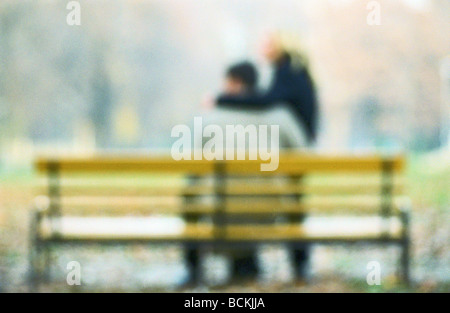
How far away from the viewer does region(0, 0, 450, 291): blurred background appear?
16875mm

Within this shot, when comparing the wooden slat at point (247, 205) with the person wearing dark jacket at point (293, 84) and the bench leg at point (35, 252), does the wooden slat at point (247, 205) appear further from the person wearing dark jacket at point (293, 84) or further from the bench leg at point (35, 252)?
the person wearing dark jacket at point (293, 84)

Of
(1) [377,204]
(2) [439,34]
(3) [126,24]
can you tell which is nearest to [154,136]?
(3) [126,24]

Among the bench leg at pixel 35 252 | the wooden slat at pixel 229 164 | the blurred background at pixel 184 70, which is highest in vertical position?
the blurred background at pixel 184 70

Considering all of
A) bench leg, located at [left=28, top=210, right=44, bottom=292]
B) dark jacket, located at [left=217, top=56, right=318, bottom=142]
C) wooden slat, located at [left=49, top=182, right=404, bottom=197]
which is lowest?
bench leg, located at [left=28, top=210, right=44, bottom=292]

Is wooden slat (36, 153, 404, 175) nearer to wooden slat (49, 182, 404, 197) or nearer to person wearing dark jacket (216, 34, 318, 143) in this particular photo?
wooden slat (49, 182, 404, 197)

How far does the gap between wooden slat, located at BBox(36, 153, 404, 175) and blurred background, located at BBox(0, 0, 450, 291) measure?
10104 mm

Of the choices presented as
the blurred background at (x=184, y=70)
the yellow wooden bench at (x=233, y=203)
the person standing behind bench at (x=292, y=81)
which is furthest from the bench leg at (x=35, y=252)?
the blurred background at (x=184, y=70)

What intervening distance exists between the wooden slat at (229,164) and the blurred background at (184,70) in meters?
10.1

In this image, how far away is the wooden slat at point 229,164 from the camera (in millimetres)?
4238

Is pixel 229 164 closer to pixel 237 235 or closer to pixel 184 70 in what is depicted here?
pixel 237 235

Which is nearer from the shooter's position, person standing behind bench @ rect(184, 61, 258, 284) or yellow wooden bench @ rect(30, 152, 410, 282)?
yellow wooden bench @ rect(30, 152, 410, 282)

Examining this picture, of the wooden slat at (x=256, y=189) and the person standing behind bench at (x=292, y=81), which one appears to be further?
the person standing behind bench at (x=292, y=81)

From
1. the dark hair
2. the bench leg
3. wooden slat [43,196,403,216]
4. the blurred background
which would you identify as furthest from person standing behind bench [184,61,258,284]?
the blurred background
